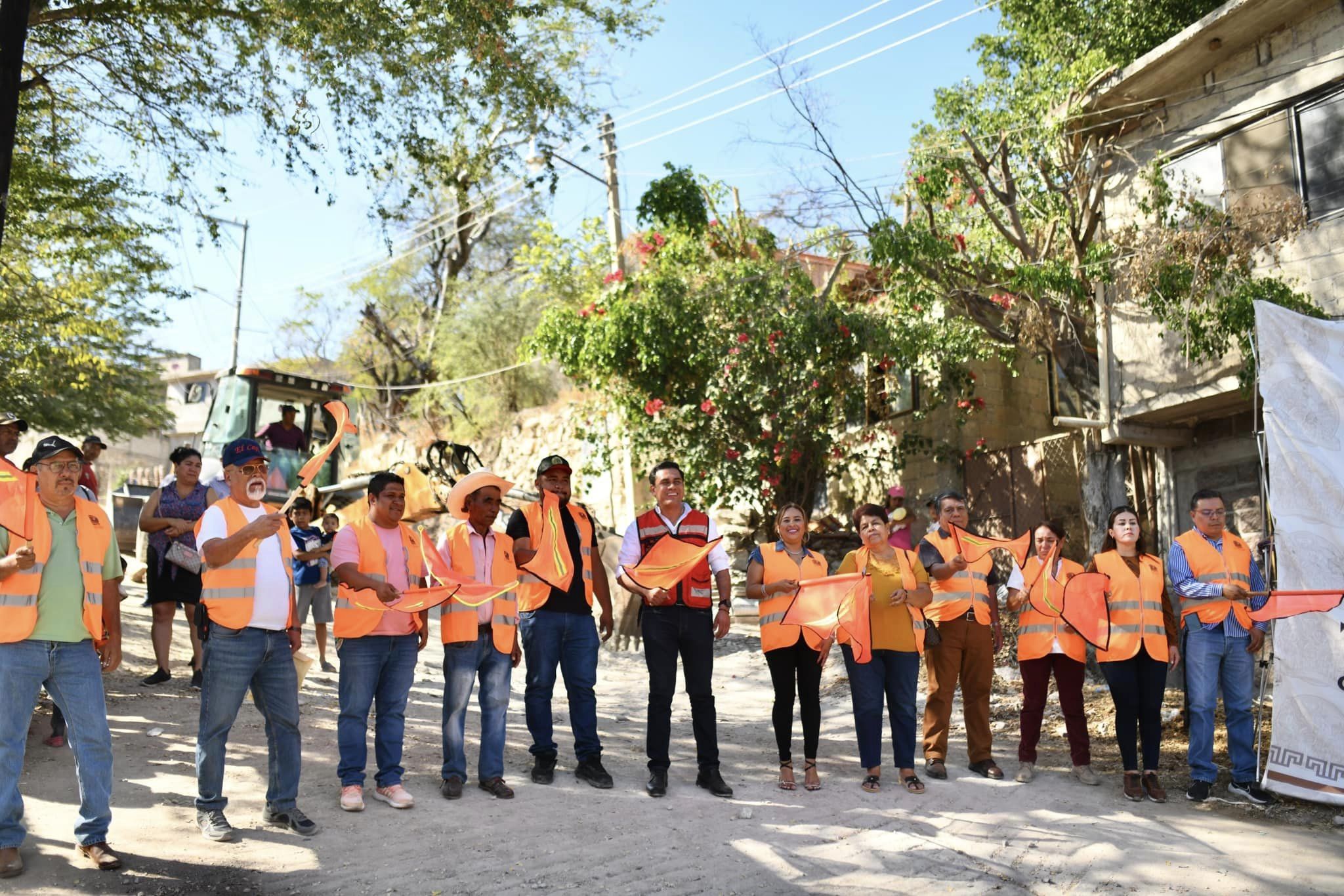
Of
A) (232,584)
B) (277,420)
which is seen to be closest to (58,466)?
(232,584)

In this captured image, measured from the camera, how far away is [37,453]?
17.3 feet

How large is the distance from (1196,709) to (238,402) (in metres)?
13.6

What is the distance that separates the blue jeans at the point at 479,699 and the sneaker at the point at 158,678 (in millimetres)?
A: 3248

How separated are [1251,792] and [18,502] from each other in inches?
268

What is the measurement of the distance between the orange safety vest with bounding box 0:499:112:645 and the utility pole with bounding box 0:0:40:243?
11.5ft

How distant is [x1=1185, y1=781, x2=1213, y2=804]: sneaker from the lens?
22.8ft

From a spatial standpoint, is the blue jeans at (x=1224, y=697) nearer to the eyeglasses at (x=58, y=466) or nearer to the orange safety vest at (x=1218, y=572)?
the orange safety vest at (x=1218, y=572)

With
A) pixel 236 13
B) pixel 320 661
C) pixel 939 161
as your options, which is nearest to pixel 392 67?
pixel 236 13

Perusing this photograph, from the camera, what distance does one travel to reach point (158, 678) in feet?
28.3

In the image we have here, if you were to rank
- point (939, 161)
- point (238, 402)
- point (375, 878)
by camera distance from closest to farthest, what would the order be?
point (375, 878) < point (939, 161) < point (238, 402)

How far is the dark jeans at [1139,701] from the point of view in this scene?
23.1 feet

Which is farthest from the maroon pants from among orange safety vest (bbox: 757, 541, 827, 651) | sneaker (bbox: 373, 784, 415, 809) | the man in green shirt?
the man in green shirt

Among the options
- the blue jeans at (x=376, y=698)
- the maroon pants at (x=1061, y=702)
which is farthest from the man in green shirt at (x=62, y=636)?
the maroon pants at (x=1061, y=702)

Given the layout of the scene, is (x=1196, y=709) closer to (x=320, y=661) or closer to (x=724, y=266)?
Result: (x=320, y=661)
